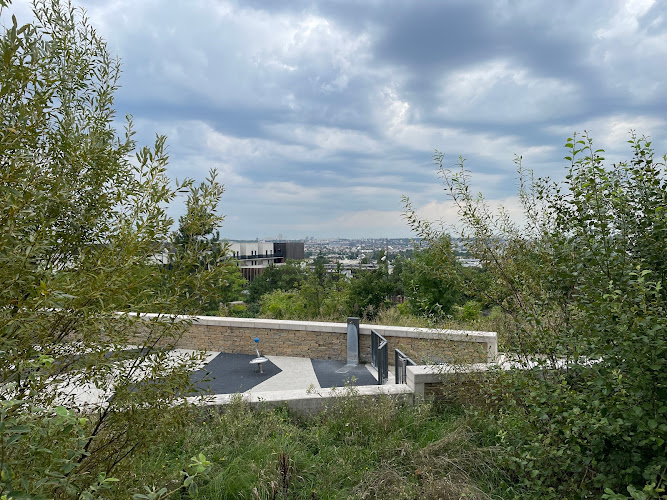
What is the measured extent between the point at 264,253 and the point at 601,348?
83.5m

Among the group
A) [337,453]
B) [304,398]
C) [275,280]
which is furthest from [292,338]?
[275,280]

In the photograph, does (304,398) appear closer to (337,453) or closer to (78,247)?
(337,453)

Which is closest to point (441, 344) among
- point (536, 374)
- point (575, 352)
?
point (536, 374)

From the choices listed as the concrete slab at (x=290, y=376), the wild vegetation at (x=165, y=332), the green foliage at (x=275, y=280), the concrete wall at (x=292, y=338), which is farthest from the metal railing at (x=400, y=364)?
the green foliage at (x=275, y=280)

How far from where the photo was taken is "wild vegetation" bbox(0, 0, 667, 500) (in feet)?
5.17

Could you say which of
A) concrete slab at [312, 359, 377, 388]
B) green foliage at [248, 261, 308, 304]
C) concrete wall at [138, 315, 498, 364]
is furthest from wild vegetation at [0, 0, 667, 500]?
green foliage at [248, 261, 308, 304]

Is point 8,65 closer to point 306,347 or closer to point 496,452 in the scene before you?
point 496,452

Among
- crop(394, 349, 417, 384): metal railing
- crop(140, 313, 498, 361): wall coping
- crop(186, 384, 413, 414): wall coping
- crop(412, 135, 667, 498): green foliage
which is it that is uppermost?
crop(412, 135, 667, 498): green foliage

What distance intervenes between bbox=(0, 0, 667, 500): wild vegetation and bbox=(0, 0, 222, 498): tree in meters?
0.01

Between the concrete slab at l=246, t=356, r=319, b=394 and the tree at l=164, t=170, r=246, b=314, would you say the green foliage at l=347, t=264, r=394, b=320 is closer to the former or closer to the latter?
the concrete slab at l=246, t=356, r=319, b=394

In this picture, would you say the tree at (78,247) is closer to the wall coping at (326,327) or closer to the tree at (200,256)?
the tree at (200,256)

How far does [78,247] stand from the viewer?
222 centimetres

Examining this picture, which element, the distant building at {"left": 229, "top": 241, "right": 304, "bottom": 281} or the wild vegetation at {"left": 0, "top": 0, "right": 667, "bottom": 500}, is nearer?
the wild vegetation at {"left": 0, "top": 0, "right": 667, "bottom": 500}

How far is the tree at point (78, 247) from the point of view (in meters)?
1.58
